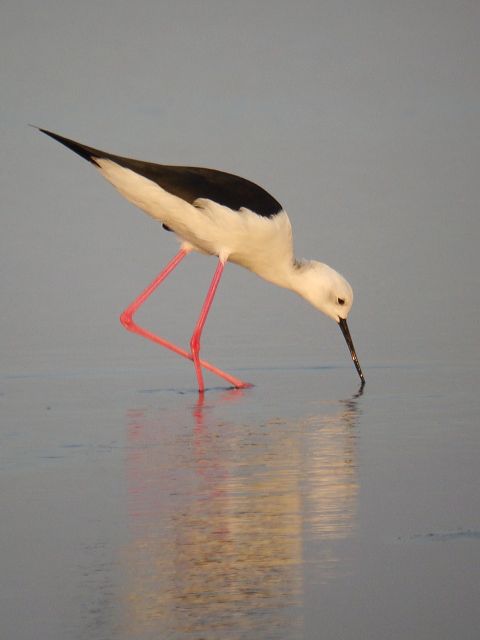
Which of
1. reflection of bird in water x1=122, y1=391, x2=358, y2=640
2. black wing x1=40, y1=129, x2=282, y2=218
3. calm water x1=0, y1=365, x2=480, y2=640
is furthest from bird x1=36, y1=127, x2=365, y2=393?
reflection of bird in water x1=122, y1=391, x2=358, y2=640

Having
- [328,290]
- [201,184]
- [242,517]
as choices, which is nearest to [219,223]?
[201,184]

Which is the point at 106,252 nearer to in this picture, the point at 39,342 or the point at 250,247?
the point at 39,342

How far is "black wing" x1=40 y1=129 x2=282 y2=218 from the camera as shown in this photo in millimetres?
8562

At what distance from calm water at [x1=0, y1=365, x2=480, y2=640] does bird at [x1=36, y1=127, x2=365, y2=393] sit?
4.60ft

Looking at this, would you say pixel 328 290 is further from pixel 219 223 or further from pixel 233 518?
pixel 233 518

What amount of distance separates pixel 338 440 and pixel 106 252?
7.75m

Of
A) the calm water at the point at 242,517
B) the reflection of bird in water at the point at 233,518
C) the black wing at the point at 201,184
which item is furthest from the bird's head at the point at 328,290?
the reflection of bird in water at the point at 233,518

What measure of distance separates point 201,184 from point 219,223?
0.27 meters

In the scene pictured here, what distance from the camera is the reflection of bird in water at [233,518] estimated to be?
12.5 feet

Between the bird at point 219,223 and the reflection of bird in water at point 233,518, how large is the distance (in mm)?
1846

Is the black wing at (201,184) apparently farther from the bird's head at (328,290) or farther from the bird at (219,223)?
the bird's head at (328,290)

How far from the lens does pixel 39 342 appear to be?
992 cm

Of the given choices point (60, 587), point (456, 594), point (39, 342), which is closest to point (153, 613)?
point (60, 587)

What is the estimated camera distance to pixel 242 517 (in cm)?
474
